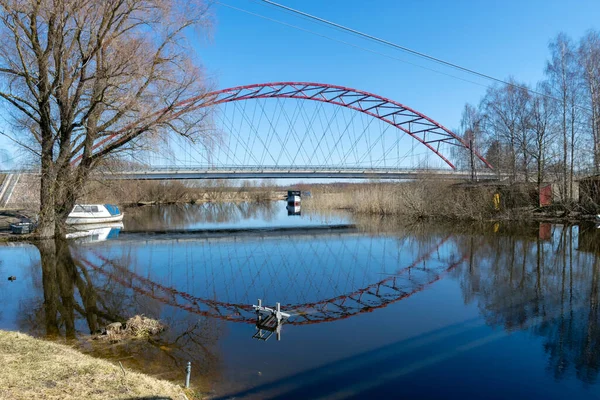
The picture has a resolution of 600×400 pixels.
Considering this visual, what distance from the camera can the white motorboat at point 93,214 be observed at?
26.2 metres

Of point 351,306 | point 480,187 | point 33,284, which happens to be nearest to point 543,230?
point 480,187

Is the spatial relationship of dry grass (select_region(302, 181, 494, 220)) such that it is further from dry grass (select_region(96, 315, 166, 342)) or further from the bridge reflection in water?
dry grass (select_region(96, 315, 166, 342))

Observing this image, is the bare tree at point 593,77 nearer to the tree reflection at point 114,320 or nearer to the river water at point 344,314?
the river water at point 344,314

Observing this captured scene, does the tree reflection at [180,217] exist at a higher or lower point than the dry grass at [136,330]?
higher

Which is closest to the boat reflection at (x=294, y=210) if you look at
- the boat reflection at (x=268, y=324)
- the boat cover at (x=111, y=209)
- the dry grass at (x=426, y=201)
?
the dry grass at (x=426, y=201)

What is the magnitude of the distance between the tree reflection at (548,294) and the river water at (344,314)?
0.03 meters

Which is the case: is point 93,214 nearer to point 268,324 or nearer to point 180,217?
point 180,217

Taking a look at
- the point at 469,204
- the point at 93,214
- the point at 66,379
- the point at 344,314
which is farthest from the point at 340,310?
the point at 93,214

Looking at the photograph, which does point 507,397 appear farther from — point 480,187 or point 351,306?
point 480,187

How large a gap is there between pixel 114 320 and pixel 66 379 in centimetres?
321

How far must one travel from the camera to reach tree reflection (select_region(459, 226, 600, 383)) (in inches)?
218

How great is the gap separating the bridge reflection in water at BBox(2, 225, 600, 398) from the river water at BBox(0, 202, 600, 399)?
0.11 feet

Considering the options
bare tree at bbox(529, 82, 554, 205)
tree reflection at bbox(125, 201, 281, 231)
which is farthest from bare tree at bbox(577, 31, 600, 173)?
tree reflection at bbox(125, 201, 281, 231)

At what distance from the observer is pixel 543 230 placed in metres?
19.8
